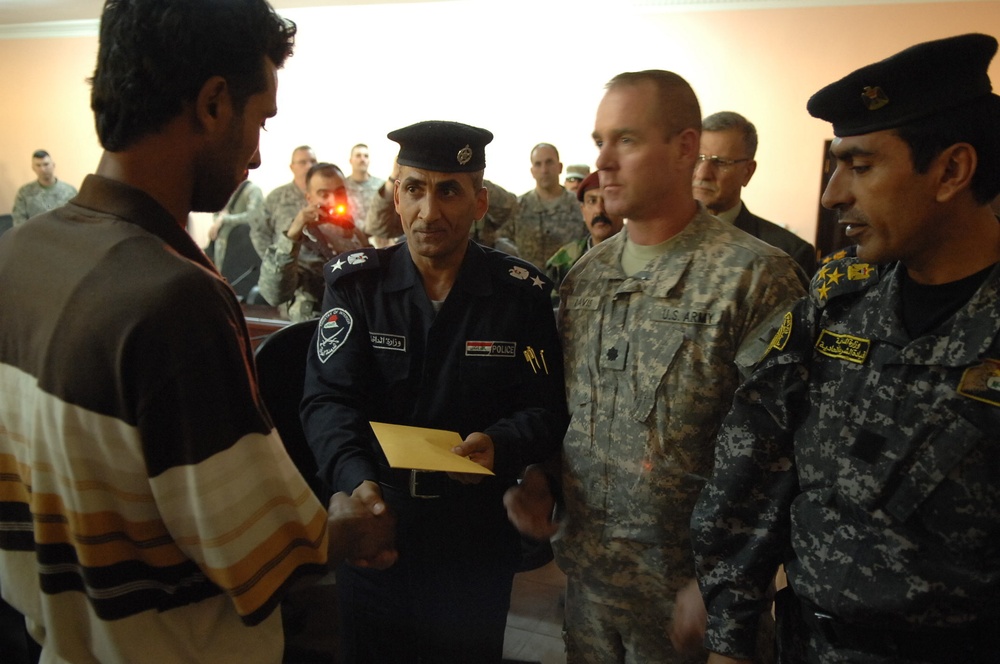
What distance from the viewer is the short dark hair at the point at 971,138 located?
1.03 metres

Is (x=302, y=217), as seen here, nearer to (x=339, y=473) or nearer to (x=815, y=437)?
(x=339, y=473)

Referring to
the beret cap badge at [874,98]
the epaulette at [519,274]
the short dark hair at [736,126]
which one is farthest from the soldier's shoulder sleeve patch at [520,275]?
the short dark hair at [736,126]

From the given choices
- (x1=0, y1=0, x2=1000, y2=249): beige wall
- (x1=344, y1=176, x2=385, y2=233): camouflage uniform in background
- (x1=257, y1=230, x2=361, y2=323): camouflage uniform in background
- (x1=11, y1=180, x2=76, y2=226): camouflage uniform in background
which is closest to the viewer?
(x1=257, y1=230, x2=361, y2=323): camouflage uniform in background

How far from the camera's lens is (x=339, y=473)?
57.4 inches

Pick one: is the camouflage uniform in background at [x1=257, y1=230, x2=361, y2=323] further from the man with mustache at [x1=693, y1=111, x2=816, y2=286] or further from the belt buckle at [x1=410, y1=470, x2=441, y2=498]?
the belt buckle at [x1=410, y1=470, x2=441, y2=498]

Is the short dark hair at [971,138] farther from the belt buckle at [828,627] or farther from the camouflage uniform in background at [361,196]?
the camouflage uniform in background at [361,196]

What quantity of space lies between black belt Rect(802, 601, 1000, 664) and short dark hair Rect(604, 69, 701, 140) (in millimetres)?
1020

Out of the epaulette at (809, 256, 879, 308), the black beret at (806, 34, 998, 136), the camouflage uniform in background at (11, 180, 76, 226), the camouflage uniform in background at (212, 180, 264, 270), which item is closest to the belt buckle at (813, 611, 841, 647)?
the epaulette at (809, 256, 879, 308)

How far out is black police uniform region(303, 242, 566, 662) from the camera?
1.60 metres

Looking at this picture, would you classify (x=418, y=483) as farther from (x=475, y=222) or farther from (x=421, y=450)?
(x=475, y=222)

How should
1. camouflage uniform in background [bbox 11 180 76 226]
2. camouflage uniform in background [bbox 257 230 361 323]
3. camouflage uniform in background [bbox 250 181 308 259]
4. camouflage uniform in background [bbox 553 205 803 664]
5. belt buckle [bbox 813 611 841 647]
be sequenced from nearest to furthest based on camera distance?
belt buckle [bbox 813 611 841 647]
camouflage uniform in background [bbox 553 205 803 664]
camouflage uniform in background [bbox 257 230 361 323]
camouflage uniform in background [bbox 250 181 308 259]
camouflage uniform in background [bbox 11 180 76 226]

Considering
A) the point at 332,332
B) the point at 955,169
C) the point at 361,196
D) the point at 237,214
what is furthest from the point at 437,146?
the point at 237,214

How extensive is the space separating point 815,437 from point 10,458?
46.6 inches

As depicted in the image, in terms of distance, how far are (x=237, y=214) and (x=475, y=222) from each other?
5.26m
